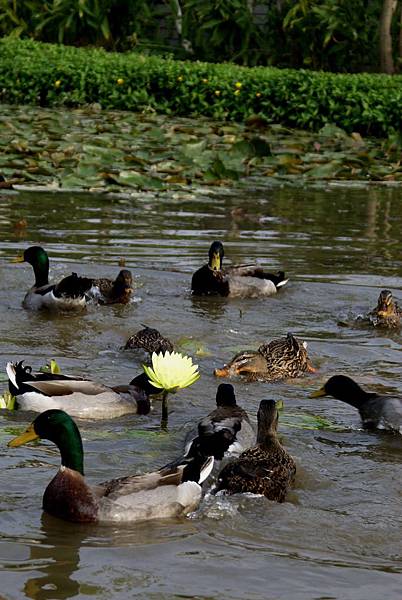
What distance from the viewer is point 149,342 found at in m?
9.19

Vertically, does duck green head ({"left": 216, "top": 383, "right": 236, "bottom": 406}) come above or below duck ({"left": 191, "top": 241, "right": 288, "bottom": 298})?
below

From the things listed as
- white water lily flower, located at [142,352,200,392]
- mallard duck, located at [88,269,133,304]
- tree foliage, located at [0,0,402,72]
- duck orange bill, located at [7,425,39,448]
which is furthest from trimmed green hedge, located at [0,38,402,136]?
duck orange bill, located at [7,425,39,448]

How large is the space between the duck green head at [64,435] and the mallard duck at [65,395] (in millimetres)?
1251

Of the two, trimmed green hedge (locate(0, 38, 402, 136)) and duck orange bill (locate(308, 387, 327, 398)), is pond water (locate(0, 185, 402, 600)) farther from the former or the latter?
trimmed green hedge (locate(0, 38, 402, 136))

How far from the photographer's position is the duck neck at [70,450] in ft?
20.8

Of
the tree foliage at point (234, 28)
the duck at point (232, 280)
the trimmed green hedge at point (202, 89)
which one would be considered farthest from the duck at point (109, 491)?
the tree foliage at point (234, 28)

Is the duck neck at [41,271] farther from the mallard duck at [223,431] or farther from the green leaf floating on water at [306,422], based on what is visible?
the mallard duck at [223,431]

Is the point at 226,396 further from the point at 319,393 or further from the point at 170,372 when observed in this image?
the point at 319,393

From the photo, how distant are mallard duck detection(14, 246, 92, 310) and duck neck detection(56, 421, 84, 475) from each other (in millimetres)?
Result: 4206

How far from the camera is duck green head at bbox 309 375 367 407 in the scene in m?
8.08

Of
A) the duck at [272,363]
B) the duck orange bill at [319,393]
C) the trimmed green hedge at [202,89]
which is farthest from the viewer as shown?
the trimmed green hedge at [202,89]

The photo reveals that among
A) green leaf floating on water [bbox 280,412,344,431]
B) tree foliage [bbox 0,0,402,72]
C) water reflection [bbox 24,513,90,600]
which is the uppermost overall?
tree foliage [bbox 0,0,402,72]

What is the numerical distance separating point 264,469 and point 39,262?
4.83m

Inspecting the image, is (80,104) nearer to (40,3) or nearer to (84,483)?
(40,3)
